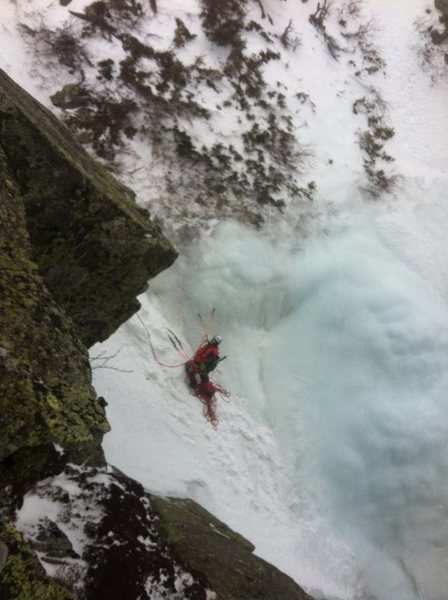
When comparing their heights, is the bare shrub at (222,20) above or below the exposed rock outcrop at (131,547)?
above

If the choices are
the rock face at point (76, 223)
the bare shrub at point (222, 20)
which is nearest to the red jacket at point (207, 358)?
the rock face at point (76, 223)

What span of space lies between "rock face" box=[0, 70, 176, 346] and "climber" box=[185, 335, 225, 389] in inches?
130

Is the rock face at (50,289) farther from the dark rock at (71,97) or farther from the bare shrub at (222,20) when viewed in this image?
the bare shrub at (222,20)

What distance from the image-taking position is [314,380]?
8.88m

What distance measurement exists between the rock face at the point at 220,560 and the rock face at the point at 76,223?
1.89 metres

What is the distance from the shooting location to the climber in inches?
297

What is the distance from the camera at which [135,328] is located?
301 inches

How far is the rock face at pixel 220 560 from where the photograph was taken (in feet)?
12.8

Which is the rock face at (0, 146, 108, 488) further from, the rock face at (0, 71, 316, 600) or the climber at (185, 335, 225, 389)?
the climber at (185, 335, 225, 389)

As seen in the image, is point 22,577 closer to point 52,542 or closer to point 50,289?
point 52,542

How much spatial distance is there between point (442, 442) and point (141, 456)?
557 cm

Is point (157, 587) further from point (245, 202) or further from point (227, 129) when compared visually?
point (227, 129)

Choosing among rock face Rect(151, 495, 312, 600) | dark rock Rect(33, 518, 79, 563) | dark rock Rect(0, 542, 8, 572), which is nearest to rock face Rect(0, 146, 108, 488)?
dark rock Rect(0, 542, 8, 572)

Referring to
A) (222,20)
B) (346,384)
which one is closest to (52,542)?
(346,384)
